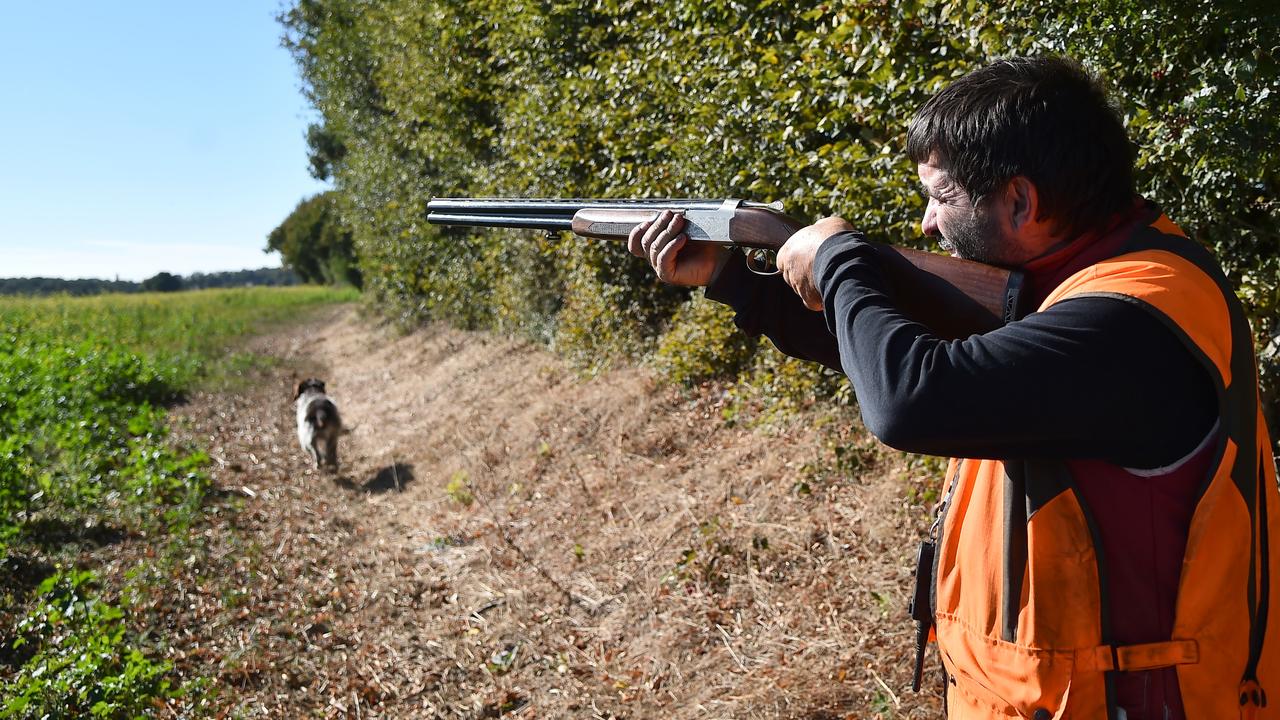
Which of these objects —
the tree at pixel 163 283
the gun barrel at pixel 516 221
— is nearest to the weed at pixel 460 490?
the gun barrel at pixel 516 221

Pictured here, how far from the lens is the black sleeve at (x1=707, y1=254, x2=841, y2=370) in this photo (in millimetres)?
2908

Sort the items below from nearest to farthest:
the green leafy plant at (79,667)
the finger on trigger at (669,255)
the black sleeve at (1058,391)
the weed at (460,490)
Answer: the black sleeve at (1058,391), the finger on trigger at (669,255), the green leafy plant at (79,667), the weed at (460,490)

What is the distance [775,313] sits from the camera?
2.96 meters

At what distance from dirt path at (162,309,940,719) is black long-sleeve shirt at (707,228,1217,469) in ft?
→ 8.84

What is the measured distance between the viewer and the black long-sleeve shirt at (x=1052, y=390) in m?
1.62

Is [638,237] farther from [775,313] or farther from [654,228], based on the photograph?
[775,313]

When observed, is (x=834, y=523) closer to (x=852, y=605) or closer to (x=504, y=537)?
(x=852, y=605)

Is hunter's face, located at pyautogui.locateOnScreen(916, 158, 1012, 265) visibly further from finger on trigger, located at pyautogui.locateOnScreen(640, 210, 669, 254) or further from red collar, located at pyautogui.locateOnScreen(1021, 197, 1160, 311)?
finger on trigger, located at pyautogui.locateOnScreen(640, 210, 669, 254)

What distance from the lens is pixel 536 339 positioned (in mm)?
13602

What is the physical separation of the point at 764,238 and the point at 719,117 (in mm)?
4296

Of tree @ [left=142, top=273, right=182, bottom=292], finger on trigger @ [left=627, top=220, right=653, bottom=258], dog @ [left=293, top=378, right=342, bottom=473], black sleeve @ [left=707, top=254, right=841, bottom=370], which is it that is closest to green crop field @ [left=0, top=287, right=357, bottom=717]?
dog @ [left=293, top=378, right=342, bottom=473]

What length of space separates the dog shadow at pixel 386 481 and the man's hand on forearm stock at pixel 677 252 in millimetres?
7248

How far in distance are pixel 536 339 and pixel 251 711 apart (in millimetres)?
8934

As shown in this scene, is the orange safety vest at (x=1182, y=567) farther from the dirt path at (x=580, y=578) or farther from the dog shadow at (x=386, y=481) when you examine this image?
the dog shadow at (x=386, y=481)
